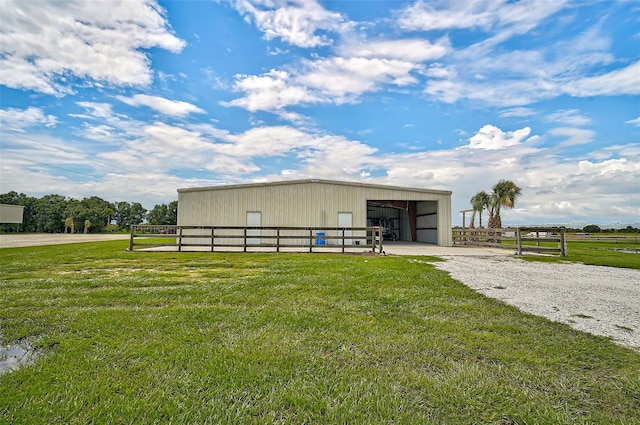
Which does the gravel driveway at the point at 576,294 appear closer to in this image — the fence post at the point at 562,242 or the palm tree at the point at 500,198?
the fence post at the point at 562,242

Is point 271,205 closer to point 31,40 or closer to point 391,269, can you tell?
point 391,269

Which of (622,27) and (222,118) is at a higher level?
(222,118)

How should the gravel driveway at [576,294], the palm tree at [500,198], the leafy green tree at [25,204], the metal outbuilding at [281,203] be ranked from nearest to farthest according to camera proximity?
the gravel driveway at [576,294], the metal outbuilding at [281,203], the palm tree at [500,198], the leafy green tree at [25,204]

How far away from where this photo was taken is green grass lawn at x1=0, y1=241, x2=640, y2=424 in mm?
1906

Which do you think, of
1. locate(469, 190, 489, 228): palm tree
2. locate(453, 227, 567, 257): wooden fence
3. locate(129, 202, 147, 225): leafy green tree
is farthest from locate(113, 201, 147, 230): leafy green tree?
locate(453, 227, 567, 257): wooden fence

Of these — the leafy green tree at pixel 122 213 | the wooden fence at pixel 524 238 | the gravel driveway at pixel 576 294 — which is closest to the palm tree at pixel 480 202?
the wooden fence at pixel 524 238

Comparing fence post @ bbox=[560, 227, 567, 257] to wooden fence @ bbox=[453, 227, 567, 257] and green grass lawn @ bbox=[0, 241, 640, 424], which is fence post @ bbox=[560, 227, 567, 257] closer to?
wooden fence @ bbox=[453, 227, 567, 257]

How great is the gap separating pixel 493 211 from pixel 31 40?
3482cm

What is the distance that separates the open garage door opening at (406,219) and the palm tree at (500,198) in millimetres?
8638

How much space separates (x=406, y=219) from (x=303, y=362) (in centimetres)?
2346

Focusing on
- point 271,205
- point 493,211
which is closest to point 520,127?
point 493,211

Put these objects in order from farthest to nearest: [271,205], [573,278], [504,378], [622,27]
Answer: [271,205]
[622,27]
[573,278]
[504,378]

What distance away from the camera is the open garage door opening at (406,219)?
20438mm

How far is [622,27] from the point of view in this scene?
9000 mm
